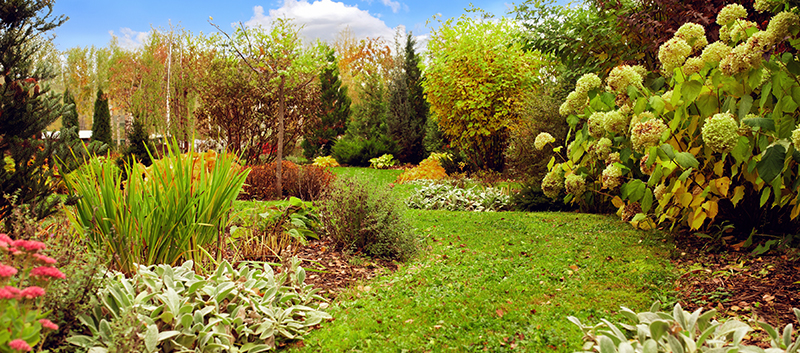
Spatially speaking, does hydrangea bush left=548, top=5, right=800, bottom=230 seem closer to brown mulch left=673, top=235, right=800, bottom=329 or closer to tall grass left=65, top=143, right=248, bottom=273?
brown mulch left=673, top=235, right=800, bottom=329

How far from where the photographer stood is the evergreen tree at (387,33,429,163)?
14.0 m

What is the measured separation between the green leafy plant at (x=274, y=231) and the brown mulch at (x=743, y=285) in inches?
94.7

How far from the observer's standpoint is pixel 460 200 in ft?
22.1

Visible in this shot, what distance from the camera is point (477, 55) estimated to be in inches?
378

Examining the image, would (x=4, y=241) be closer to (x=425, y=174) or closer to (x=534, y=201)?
(x=534, y=201)

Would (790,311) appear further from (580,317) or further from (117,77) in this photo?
(117,77)

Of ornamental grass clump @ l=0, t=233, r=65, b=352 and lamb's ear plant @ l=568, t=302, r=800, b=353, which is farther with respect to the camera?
lamb's ear plant @ l=568, t=302, r=800, b=353

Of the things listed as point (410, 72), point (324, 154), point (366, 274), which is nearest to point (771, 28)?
point (366, 274)

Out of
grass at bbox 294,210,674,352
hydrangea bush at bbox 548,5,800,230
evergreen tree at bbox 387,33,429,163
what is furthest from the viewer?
evergreen tree at bbox 387,33,429,163

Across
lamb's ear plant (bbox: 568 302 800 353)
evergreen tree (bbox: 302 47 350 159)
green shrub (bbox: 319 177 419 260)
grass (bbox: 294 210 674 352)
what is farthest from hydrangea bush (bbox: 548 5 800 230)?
evergreen tree (bbox: 302 47 350 159)

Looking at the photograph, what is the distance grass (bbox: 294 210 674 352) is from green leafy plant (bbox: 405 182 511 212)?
1646 mm

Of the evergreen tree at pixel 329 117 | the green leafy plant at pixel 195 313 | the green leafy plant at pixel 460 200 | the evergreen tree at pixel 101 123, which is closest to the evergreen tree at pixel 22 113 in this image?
the green leafy plant at pixel 195 313

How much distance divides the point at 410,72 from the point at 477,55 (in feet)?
16.8

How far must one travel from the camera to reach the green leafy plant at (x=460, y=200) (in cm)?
652
